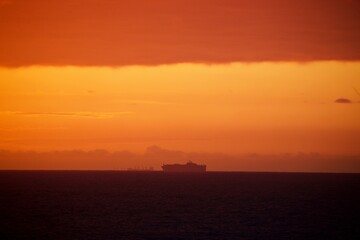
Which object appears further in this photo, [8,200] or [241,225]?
[8,200]

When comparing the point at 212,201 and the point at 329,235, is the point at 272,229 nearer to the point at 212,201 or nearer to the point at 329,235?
the point at 329,235

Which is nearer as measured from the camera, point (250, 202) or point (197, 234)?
point (197, 234)

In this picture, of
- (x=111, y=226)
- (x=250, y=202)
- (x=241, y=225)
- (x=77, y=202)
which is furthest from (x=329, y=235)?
(x=77, y=202)

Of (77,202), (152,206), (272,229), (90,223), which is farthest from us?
(77,202)

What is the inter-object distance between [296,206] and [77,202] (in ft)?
149

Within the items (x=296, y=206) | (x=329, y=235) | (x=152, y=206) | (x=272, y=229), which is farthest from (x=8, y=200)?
(x=329, y=235)

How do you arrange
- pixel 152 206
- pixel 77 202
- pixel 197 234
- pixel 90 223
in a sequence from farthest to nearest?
pixel 77 202 < pixel 152 206 < pixel 90 223 < pixel 197 234

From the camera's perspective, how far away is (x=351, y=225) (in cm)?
8281

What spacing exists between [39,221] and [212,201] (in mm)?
49359

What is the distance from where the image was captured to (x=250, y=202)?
125m

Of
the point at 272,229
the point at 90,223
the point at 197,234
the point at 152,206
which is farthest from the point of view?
the point at 152,206

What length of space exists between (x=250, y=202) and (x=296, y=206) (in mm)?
11699

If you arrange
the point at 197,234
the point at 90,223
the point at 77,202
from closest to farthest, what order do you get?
the point at 197,234 → the point at 90,223 → the point at 77,202

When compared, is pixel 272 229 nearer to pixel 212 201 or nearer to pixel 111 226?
pixel 111 226
